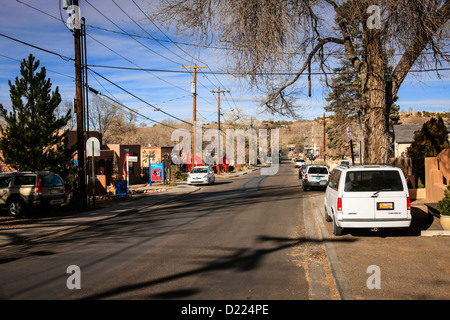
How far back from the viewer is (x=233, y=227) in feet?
41.0

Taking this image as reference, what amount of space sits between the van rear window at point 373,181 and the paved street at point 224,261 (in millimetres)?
1334

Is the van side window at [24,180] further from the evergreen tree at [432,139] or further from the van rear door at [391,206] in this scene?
the evergreen tree at [432,139]

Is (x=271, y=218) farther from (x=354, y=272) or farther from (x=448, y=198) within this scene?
(x=354, y=272)

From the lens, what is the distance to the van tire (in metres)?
15.3

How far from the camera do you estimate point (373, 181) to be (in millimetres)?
10273

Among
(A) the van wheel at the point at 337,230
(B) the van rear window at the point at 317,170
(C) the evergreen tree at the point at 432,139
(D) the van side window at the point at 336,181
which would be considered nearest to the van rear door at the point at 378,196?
(A) the van wheel at the point at 337,230

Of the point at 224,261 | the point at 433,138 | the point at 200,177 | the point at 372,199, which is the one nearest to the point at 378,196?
the point at 372,199

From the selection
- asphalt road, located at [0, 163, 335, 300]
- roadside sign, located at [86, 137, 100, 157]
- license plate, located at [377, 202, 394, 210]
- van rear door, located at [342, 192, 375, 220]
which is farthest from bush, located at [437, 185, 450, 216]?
roadside sign, located at [86, 137, 100, 157]

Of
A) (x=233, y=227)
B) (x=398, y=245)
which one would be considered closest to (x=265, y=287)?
(x=398, y=245)

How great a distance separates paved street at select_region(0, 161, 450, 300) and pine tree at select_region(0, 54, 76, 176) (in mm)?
5748

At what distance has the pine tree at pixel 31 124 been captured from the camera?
693 inches

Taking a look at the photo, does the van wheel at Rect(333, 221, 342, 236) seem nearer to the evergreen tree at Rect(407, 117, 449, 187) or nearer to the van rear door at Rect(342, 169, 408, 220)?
the van rear door at Rect(342, 169, 408, 220)

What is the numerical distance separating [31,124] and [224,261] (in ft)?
43.2

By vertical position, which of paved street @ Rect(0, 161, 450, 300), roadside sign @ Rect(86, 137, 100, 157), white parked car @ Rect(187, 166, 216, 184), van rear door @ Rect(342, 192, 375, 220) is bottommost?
paved street @ Rect(0, 161, 450, 300)
